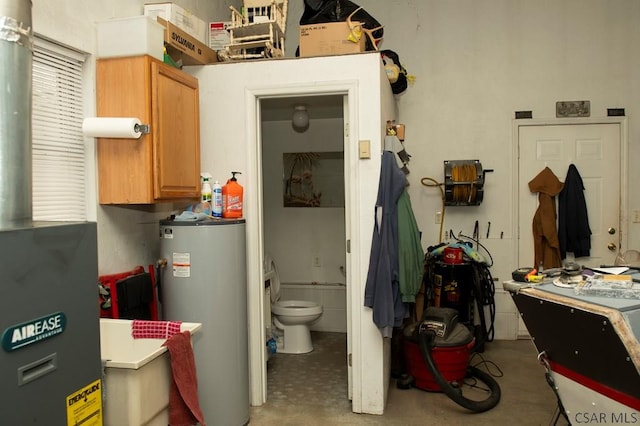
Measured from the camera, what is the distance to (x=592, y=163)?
14.2 feet

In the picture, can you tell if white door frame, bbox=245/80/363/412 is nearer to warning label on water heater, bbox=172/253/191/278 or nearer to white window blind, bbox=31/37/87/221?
warning label on water heater, bbox=172/253/191/278

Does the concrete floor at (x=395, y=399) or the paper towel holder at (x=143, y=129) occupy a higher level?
the paper towel holder at (x=143, y=129)

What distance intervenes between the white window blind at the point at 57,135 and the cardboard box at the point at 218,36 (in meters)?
1.10

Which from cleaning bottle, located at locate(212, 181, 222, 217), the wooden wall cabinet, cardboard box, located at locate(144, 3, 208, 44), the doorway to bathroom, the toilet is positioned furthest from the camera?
Answer: the doorway to bathroom

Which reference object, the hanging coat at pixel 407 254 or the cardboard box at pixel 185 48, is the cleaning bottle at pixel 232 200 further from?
the hanging coat at pixel 407 254

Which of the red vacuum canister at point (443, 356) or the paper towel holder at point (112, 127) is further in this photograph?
the red vacuum canister at point (443, 356)

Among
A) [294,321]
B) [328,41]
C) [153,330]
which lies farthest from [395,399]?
[328,41]

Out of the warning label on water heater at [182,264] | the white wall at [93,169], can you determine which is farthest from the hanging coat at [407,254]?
the white wall at [93,169]

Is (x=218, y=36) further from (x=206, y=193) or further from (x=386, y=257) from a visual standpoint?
(x=386, y=257)

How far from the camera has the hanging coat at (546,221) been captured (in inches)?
168

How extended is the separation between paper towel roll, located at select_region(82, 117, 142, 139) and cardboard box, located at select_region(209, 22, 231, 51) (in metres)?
1.25

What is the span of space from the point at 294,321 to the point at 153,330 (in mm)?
2210

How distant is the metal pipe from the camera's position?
117 centimetres

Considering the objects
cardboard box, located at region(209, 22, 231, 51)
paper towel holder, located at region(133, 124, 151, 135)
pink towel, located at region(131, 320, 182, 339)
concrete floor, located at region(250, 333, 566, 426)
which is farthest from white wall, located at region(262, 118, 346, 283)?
pink towel, located at region(131, 320, 182, 339)
